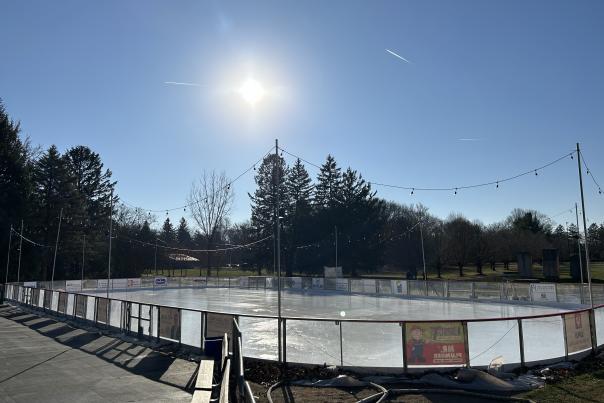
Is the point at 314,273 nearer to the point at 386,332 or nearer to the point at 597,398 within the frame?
the point at 386,332

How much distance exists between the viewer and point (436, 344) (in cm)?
1054

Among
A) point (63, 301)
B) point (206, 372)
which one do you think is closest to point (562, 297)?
point (206, 372)

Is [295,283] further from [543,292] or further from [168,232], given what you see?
[168,232]

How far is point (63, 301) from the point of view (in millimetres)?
22016

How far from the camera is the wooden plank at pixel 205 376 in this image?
8.56 metres

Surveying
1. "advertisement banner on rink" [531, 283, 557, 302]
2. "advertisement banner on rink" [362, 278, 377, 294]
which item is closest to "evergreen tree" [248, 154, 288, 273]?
"advertisement banner on rink" [362, 278, 377, 294]

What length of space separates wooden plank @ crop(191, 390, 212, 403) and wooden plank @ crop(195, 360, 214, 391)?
35 cm

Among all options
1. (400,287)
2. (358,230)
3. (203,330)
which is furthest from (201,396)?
(358,230)

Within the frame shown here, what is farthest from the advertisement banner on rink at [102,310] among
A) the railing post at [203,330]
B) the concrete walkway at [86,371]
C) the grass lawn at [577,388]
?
the grass lawn at [577,388]

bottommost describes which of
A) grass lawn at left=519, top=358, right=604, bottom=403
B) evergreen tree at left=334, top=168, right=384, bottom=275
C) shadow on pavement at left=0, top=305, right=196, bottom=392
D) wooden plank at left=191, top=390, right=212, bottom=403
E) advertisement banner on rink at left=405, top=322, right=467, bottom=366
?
grass lawn at left=519, top=358, right=604, bottom=403

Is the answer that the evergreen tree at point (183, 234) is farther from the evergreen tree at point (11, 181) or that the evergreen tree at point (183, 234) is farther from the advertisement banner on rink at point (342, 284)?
the advertisement banner on rink at point (342, 284)

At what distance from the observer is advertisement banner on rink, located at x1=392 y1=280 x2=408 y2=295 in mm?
34984

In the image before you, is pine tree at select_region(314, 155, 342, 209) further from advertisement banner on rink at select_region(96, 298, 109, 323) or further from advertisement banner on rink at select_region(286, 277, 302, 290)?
advertisement banner on rink at select_region(96, 298, 109, 323)

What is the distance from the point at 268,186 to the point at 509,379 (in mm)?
70988
